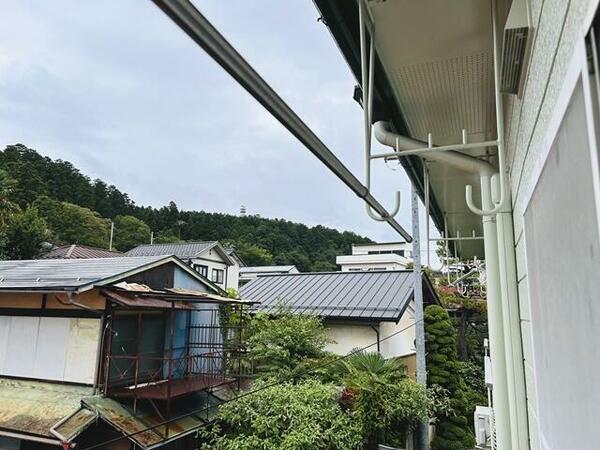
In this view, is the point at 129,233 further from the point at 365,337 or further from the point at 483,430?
the point at 483,430

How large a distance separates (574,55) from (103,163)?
7308cm

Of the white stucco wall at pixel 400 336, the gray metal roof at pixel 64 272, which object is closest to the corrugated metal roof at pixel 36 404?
the gray metal roof at pixel 64 272

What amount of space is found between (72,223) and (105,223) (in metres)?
4.43

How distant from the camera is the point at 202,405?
28.0 feet

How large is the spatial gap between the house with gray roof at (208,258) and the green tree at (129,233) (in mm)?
8861

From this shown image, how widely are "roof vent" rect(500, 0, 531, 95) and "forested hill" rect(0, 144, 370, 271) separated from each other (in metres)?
20.7

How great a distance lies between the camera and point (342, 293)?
39.1 ft

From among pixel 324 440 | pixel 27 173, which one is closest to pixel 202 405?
pixel 324 440

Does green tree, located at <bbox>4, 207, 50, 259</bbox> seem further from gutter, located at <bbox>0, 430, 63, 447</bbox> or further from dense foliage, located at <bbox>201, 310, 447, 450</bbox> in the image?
dense foliage, located at <bbox>201, 310, 447, 450</bbox>

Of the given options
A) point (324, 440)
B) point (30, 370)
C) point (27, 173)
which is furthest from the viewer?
point (27, 173)

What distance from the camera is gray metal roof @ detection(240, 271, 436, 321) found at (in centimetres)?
1052

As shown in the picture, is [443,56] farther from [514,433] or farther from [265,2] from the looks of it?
[514,433]

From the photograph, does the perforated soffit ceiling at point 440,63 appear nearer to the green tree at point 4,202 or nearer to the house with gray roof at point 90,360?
the house with gray roof at point 90,360

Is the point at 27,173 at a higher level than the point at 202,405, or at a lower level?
higher
